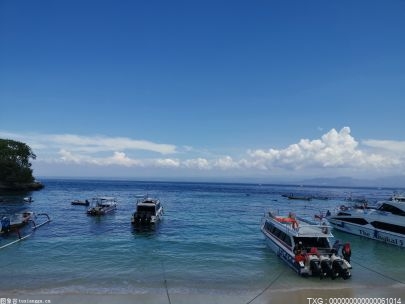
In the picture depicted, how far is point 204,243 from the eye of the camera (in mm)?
37312

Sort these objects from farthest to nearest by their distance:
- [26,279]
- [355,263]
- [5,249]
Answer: [5,249]
[355,263]
[26,279]

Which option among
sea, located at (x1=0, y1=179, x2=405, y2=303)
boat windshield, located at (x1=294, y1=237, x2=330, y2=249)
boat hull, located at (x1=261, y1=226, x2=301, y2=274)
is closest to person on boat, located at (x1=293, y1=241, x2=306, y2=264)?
boat hull, located at (x1=261, y1=226, x2=301, y2=274)

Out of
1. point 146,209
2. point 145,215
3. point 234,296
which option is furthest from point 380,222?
point 146,209

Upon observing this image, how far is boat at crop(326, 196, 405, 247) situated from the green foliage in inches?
4192

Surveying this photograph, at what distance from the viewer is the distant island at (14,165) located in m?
116

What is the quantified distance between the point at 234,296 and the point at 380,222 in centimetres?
2638

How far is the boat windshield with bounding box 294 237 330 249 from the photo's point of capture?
27859 millimetres

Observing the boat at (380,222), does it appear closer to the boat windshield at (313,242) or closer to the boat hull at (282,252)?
the boat windshield at (313,242)

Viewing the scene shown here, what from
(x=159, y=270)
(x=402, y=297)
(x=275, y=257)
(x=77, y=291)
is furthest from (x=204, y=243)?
(x=402, y=297)

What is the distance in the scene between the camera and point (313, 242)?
28.1 m

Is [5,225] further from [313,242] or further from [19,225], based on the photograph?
[313,242]

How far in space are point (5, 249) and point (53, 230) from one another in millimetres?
11311

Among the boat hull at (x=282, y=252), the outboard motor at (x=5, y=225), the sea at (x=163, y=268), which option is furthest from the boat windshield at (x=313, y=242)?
the outboard motor at (x=5, y=225)

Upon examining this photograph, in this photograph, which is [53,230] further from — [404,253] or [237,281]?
[404,253]
